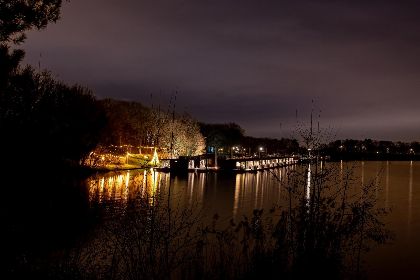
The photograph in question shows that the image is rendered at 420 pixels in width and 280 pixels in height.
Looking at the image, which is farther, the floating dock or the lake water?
the floating dock

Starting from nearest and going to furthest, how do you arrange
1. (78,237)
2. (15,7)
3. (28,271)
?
(15,7)
(28,271)
(78,237)

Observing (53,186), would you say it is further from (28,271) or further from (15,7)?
(15,7)

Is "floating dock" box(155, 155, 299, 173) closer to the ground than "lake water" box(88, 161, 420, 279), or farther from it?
farther from it

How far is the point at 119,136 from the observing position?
67000 millimetres

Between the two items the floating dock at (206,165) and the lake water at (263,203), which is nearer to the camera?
the lake water at (263,203)

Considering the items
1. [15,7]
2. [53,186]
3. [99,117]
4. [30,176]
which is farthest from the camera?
[99,117]

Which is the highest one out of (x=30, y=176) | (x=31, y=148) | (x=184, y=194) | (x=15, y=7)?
(x=15, y=7)

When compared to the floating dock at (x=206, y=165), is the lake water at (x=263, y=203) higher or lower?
lower

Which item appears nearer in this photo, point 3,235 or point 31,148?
point 3,235

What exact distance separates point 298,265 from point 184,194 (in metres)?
25.0

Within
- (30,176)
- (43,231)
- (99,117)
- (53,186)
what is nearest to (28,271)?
(43,231)

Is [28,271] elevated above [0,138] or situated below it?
below

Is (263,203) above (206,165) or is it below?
below

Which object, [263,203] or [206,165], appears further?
[206,165]
